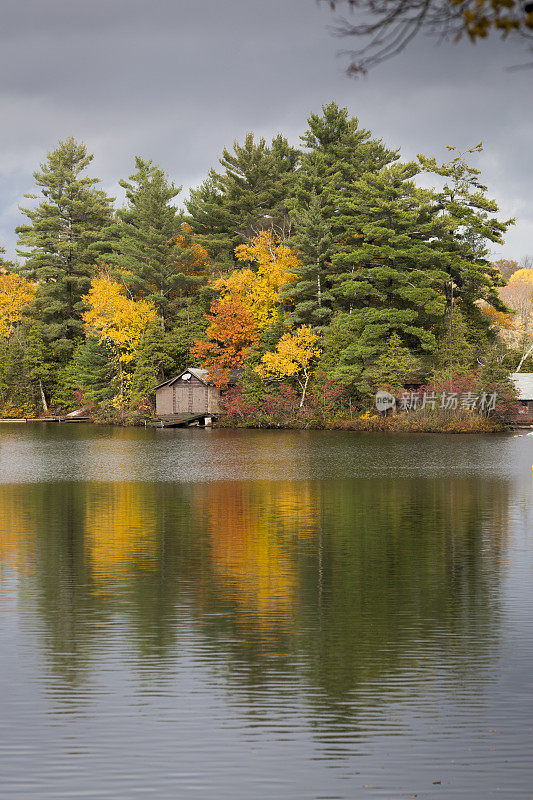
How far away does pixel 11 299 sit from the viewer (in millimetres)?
72750

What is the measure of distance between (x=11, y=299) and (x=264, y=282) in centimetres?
2329

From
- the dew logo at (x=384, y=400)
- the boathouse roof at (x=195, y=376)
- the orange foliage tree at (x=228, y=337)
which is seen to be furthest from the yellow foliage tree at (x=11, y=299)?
the dew logo at (x=384, y=400)

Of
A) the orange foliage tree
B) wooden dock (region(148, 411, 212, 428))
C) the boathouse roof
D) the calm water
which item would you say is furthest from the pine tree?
the calm water

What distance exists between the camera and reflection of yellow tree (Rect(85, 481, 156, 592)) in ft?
40.0

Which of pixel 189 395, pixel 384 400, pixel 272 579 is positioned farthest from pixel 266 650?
pixel 189 395

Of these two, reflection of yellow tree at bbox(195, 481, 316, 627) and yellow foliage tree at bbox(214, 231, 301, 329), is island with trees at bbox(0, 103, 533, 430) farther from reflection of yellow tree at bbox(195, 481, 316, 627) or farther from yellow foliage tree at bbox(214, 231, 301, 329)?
reflection of yellow tree at bbox(195, 481, 316, 627)

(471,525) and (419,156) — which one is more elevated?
(419,156)

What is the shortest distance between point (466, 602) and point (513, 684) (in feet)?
9.74

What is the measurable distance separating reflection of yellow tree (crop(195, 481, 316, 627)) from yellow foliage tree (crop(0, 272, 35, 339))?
A: 53227 mm

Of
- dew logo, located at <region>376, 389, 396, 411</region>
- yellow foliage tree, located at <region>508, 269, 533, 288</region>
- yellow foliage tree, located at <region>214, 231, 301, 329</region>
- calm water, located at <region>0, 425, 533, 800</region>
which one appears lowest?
calm water, located at <region>0, 425, 533, 800</region>

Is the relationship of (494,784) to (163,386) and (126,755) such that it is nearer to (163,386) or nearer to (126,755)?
(126,755)

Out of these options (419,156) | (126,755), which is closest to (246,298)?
(419,156)

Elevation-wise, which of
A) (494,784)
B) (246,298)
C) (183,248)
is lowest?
(494,784)

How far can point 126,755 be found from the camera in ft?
19.5
